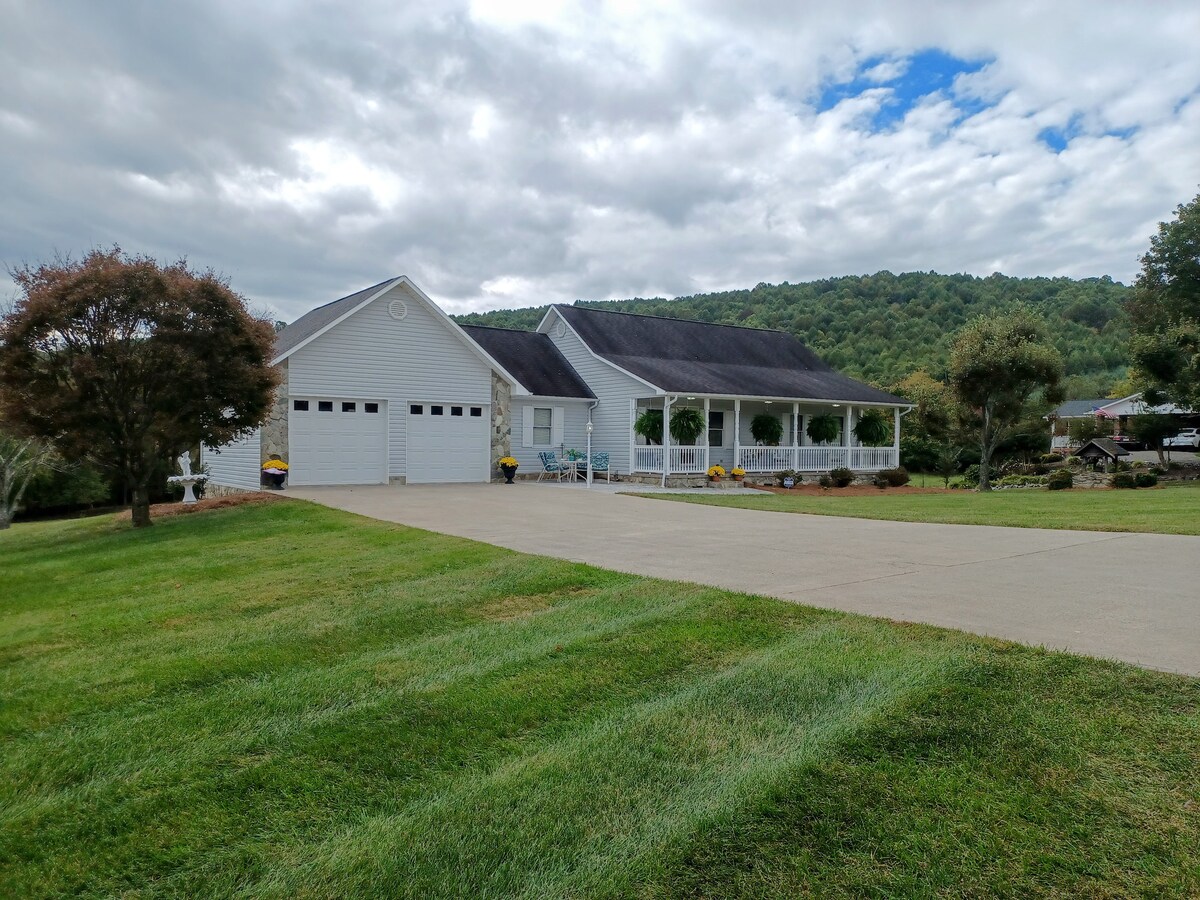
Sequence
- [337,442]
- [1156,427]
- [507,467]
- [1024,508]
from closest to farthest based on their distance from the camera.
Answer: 1. [1024,508]
2. [337,442]
3. [507,467]
4. [1156,427]

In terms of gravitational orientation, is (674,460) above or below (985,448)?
below

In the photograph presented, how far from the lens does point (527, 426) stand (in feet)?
73.8

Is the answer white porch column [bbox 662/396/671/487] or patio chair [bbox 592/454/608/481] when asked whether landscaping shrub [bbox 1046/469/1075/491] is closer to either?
white porch column [bbox 662/396/671/487]

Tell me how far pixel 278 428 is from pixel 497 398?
6.17 metres

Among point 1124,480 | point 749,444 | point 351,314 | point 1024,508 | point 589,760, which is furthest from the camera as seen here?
point 749,444

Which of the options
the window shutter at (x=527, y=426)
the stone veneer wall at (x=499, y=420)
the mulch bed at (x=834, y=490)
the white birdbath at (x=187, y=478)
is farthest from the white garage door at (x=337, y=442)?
the mulch bed at (x=834, y=490)

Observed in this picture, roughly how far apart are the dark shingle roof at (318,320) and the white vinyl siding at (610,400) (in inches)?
281

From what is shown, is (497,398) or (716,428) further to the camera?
(716,428)

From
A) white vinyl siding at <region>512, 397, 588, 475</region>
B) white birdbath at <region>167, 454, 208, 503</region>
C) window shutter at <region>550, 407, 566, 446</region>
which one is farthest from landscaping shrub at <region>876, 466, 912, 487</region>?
white birdbath at <region>167, 454, 208, 503</region>

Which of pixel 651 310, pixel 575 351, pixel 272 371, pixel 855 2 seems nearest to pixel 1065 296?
pixel 651 310

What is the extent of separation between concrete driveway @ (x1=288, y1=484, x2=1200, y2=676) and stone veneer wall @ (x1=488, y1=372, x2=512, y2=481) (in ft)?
26.1

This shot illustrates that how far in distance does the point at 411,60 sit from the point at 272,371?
6773mm

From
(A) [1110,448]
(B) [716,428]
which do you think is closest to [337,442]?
(B) [716,428]

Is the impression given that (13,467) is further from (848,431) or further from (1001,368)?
(1001,368)
